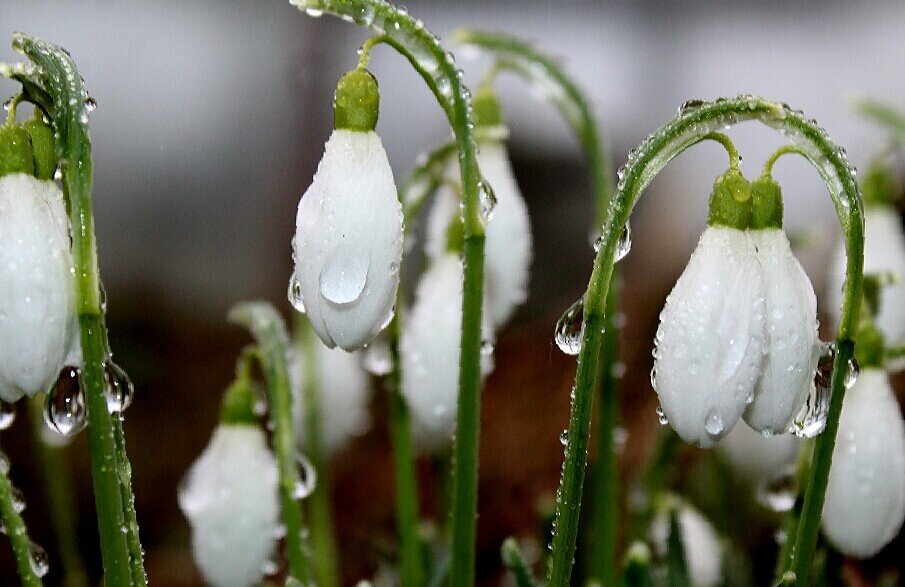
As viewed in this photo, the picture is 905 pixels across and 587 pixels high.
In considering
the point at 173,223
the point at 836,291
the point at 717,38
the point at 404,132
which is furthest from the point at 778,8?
the point at 836,291

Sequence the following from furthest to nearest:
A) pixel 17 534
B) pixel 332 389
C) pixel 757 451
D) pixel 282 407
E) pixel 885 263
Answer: pixel 757 451
pixel 332 389
pixel 885 263
pixel 282 407
pixel 17 534

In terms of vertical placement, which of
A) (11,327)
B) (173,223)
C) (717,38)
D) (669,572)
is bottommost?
(173,223)

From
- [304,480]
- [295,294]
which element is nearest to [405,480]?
[304,480]

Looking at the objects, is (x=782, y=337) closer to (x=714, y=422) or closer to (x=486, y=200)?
(x=714, y=422)

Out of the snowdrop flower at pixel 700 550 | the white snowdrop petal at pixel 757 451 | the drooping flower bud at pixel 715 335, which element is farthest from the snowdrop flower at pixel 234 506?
the white snowdrop petal at pixel 757 451

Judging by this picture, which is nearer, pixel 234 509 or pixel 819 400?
pixel 819 400

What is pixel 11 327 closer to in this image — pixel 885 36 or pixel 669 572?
pixel 669 572

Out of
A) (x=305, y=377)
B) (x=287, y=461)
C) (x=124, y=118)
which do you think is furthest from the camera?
(x=124, y=118)
